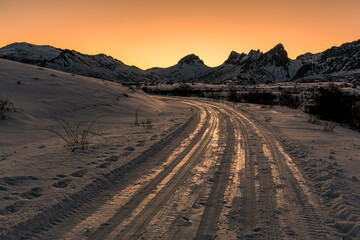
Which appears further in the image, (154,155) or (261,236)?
(154,155)

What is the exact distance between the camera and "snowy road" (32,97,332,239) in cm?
305

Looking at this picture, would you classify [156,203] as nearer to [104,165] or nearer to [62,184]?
[62,184]

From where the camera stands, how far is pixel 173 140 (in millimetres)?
8211

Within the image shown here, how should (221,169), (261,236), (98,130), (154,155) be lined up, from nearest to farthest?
(261,236), (221,169), (154,155), (98,130)

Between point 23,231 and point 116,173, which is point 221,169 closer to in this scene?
point 116,173

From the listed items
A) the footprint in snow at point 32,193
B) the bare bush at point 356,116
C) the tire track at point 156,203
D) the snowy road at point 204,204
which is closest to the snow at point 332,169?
the snowy road at point 204,204

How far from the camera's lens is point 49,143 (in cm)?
717

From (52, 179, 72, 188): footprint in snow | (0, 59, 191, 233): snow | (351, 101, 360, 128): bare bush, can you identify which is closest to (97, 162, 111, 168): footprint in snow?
(0, 59, 191, 233): snow

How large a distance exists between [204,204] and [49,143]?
224 inches

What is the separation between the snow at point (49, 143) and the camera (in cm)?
394

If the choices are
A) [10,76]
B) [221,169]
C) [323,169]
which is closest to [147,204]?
[221,169]

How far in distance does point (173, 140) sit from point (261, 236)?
17.8ft

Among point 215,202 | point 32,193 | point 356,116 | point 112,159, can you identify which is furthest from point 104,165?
point 356,116

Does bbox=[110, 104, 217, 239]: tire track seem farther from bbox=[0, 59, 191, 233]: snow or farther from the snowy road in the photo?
bbox=[0, 59, 191, 233]: snow
